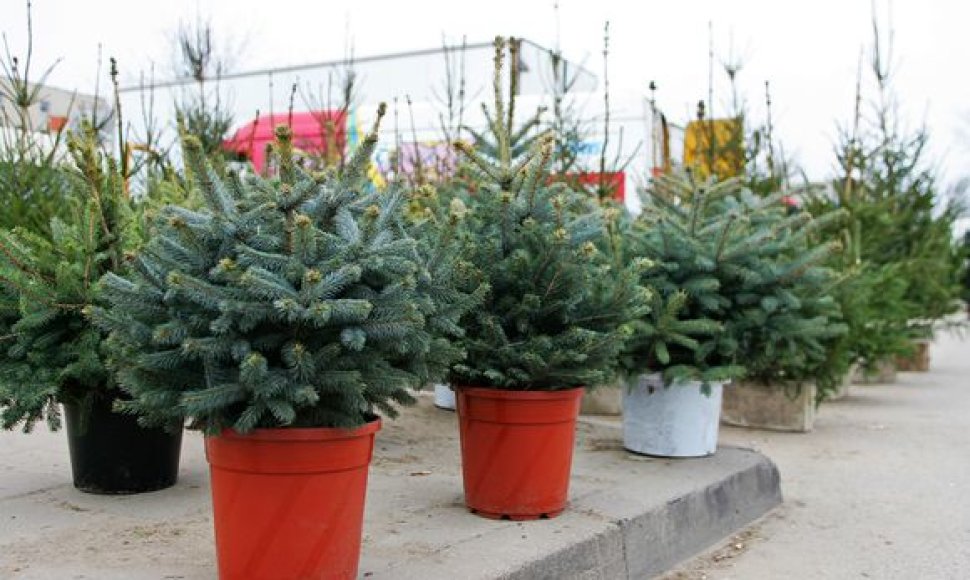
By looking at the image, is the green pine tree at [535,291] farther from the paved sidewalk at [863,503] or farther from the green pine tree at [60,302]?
the green pine tree at [60,302]

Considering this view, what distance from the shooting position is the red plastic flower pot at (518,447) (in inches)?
166

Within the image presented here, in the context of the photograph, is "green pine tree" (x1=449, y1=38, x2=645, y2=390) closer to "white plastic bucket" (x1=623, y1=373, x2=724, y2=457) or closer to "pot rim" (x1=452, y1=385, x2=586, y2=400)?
"pot rim" (x1=452, y1=385, x2=586, y2=400)

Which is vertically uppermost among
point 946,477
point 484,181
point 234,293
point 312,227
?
point 484,181

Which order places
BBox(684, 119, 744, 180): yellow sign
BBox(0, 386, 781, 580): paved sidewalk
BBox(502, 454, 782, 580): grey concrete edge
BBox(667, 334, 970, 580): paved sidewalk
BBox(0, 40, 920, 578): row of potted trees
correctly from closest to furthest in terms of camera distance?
BBox(0, 40, 920, 578): row of potted trees
BBox(0, 386, 781, 580): paved sidewalk
BBox(502, 454, 782, 580): grey concrete edge
BBox(667, 334, 970, 580): paved sidewalk
BBox(684, 119, 744, 180): yellow sign

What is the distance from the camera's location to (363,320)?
3.00 metres

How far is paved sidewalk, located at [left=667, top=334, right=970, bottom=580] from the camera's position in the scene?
4574 millimetres

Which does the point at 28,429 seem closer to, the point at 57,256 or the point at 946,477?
the point at 57,256

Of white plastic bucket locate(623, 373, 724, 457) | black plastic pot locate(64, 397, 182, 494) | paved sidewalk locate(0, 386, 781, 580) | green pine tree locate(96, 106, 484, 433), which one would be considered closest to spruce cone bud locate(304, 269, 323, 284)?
green pine tree locate(96, 106, 484, 433)

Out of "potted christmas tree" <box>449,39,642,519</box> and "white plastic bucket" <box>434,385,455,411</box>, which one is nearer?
"potted christmas tree" <box>449,39,642,519</box>

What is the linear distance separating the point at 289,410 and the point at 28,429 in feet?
5.69

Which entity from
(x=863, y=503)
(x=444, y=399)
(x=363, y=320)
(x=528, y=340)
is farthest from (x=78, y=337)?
(x=863, y=503)

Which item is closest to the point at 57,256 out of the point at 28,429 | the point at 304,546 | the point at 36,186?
the point at 28,429

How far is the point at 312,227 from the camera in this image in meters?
2.95

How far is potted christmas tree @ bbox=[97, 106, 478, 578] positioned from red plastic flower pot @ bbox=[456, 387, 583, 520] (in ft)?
3.53
